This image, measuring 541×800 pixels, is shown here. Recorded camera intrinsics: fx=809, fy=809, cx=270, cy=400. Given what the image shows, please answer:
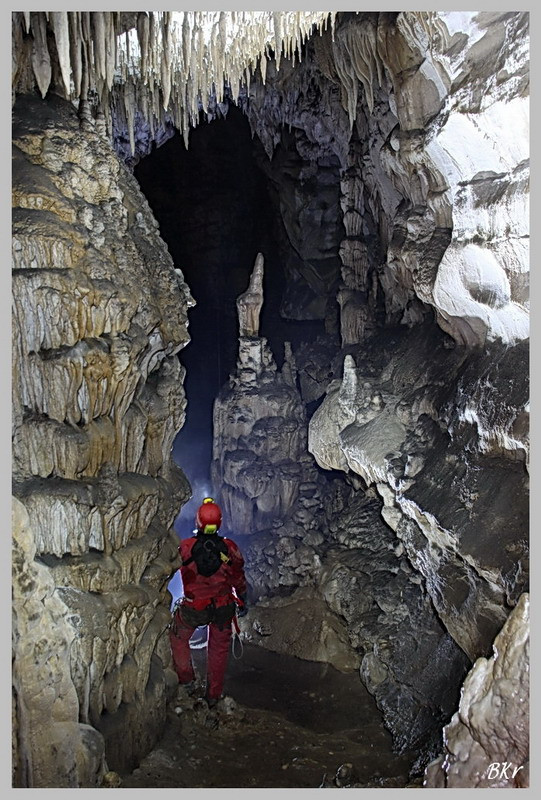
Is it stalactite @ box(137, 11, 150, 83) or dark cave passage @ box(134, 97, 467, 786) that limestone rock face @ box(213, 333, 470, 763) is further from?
stalactite @ box(137, 11, 150, 83)

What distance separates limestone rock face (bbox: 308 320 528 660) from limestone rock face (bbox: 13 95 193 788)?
6.49 feet

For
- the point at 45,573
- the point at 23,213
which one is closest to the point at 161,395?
the point at 23,213

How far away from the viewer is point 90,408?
536cm

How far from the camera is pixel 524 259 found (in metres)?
5.04

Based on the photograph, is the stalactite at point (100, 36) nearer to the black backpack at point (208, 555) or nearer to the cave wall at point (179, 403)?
the cave wall at point (179, 403)

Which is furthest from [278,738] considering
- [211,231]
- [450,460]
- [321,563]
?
[211,231]

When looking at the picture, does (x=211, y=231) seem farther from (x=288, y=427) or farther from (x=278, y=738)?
(x=278, y=738)

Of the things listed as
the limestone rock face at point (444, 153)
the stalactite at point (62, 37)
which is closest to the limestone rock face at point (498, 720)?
the limestone rock face at point (444, 153)

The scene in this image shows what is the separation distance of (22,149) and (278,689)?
4910 mm

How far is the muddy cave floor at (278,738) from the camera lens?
5.49m

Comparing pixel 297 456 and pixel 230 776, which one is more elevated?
pixel 297 456

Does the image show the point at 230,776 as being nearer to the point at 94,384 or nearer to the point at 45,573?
the point at 45,573

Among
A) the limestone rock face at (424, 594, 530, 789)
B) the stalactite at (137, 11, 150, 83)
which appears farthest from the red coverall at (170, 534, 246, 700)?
the stalactite at (137, 11, 150, 83)

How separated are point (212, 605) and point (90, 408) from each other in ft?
6.33
